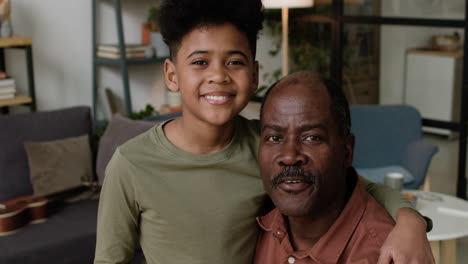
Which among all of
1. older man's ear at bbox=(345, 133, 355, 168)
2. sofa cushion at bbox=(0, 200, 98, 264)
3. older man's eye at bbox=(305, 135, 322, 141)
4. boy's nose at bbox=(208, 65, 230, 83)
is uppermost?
boy's nose at bbox=(208, 65, 230, 83)

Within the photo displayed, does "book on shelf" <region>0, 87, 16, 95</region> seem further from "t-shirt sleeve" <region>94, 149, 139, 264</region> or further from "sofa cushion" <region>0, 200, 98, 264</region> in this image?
"t-shirt sleeve" <region>94, 149, 139, 264</region>

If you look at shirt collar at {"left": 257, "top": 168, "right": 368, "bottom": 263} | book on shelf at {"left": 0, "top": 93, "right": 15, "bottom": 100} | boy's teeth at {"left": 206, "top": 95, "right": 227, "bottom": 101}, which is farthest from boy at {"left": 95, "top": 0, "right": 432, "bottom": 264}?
book on shelf at {"left": 0, "top": 93, "right": 15, "bottom": 100}

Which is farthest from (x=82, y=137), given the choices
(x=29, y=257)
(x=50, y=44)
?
(x=50, y=44)

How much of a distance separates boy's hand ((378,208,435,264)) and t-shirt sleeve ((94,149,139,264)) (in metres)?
0.56

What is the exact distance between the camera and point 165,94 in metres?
5.10

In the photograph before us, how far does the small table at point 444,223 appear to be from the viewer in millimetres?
2471

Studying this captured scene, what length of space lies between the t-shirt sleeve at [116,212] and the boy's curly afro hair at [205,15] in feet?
0.96

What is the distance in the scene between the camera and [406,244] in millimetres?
1054

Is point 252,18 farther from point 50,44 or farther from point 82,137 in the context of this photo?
point 50,44

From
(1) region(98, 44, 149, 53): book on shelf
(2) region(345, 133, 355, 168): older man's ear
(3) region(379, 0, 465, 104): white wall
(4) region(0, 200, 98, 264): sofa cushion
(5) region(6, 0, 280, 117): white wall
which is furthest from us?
(1) region(98, 44, 149, 53): book on shelf

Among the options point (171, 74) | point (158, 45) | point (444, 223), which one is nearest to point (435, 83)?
point (444, 223)

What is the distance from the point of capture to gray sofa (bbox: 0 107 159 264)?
2848mm

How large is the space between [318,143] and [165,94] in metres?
4.12

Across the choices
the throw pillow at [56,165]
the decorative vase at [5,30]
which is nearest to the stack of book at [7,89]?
the decorative vase at [5,30]
